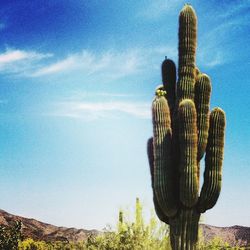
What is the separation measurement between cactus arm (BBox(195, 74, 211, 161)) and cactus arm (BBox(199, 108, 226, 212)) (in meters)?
0.24

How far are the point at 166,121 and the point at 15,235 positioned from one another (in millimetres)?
21576

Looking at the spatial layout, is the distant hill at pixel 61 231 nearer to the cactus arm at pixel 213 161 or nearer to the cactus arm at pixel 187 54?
the cactus arm at pixel 213 161

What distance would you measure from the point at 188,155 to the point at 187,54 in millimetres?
2586

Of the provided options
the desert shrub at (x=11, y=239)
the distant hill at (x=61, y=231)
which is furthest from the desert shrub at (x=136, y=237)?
the distant hill at (x=61, y=231)

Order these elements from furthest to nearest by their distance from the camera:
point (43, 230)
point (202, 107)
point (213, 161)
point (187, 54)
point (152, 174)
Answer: point (43, 230), point (152, 174), point (187, 54), point (202, 107), point (213, 161)

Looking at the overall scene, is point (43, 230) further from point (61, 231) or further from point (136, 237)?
point (136, 237)

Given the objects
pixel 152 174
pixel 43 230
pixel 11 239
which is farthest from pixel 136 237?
pixel 43 230

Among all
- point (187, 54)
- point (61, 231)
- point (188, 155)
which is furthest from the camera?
point (61, 231)

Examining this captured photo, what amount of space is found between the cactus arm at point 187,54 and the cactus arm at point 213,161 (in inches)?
32.3

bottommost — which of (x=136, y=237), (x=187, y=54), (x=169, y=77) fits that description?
(x=136, y=237)

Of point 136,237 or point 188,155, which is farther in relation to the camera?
point 136,237

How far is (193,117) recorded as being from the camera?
1073cm

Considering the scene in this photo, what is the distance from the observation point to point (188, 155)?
10625mm

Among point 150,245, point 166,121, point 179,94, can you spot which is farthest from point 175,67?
point 150,245
